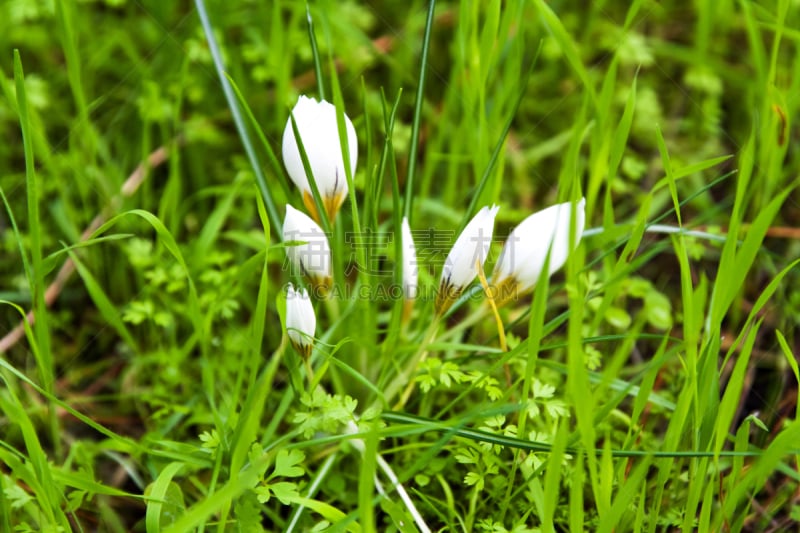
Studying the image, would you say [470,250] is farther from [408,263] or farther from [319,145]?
[319,145]

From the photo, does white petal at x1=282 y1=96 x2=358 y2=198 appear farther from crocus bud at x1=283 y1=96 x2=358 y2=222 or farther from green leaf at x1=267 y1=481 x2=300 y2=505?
green leaf at x1=267 y1=481 x2=300 y2=505

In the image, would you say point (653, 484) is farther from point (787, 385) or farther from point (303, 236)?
point (303, 236)

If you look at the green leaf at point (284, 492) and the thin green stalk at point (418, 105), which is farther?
the thin green stalk at point (418, 105)

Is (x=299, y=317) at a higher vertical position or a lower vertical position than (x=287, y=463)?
higher

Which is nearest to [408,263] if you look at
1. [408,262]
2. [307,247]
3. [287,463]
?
[408,262]

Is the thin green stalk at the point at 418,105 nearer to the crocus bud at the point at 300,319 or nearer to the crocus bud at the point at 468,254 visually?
the crocus bud at the point at 468,254

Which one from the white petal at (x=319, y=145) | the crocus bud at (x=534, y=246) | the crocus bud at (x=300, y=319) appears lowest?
the crocus bud at (x=300, y=319)

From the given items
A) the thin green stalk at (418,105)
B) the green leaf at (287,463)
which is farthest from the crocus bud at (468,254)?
the green leaf at (287,463)

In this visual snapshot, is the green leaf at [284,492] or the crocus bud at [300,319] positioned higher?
the crocus bud at [300,319]
